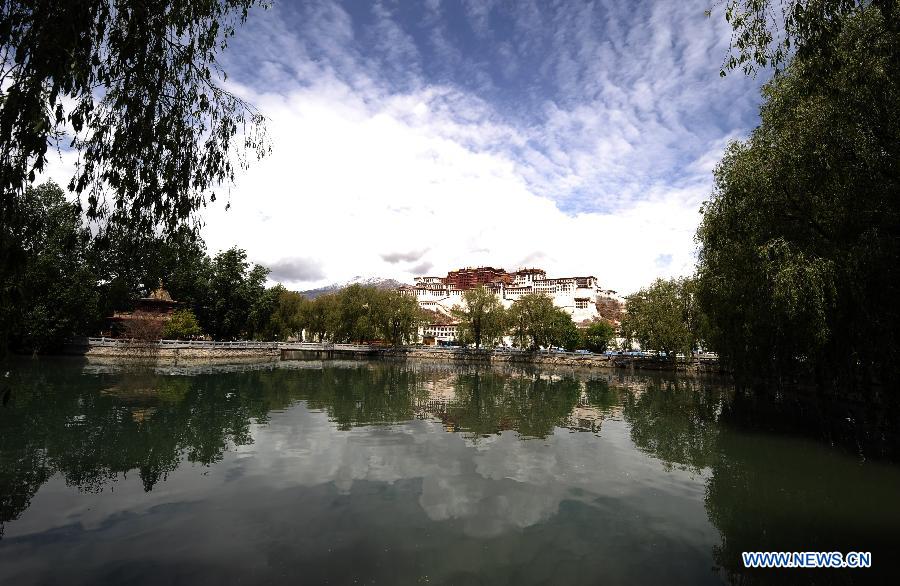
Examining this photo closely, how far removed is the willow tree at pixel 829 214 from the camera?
40.7ft

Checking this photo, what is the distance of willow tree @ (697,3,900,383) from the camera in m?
12.4

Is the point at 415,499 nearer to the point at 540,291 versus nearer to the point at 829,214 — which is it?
the point at 829,214

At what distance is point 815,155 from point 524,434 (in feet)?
45.9

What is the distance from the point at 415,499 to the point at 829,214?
15.1m

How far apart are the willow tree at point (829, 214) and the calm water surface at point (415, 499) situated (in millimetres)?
4359

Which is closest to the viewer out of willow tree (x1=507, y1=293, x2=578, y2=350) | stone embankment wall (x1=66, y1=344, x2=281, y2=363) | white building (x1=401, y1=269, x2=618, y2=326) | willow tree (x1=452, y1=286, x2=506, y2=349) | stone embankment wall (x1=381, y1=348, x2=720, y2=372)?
stone embankment wall (x1=66, y1=344, x2=281, y2=363)

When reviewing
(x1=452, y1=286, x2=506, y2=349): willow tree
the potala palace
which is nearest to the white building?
the potala palace

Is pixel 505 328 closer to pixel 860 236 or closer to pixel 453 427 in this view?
pixel 453 427

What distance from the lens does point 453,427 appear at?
2081cm

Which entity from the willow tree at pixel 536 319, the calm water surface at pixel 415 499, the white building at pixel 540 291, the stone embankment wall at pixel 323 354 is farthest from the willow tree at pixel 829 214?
the white building at pixel 540 291

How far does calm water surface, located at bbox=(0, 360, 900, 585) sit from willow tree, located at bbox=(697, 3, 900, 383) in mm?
4359

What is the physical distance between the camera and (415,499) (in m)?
11.3

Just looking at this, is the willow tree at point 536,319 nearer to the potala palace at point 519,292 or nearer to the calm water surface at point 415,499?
the calm water surface at point 415,499

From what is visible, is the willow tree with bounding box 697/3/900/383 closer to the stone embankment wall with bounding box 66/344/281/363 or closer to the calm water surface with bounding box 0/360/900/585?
the calm water surface with bounding box 0/360/900/585
